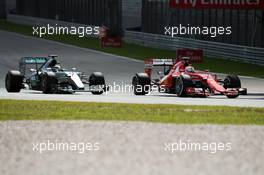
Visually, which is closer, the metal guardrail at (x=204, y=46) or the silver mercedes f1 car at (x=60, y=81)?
the silver mercedes f1 car at (x=60, y=81)

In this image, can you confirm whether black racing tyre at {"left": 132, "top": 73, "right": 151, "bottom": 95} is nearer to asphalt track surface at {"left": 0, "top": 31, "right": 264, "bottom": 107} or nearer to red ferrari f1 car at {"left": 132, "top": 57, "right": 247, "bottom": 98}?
red ferrari f1 car at {"left": 132, "top": 57, "right": 247, "bottom": 98}

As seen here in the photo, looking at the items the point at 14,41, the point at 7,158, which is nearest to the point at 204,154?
the point at 7,158

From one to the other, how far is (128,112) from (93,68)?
67.1ft

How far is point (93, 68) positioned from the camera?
4159 centimetres

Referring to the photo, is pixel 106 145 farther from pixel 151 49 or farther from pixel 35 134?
pixel 151 49

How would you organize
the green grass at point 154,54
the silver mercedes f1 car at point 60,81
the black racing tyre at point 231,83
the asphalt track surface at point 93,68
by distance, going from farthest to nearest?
the green grass at point 154,54, the silver mercedes f1 car at point 60,81, the black racing tyre at point 231,83, the asphalt track surface at point 93,68

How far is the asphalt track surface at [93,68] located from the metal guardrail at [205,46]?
4120 mm

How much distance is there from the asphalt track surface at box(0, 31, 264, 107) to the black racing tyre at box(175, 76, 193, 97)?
293 mm

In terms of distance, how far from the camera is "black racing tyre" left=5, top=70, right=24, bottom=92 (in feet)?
92.4

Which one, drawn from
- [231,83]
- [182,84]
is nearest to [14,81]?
[182,84]

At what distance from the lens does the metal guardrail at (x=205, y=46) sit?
4438cm

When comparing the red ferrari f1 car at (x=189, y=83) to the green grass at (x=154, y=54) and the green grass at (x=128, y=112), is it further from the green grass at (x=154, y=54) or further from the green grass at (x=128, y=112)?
the green grass at (x=154, y=54)

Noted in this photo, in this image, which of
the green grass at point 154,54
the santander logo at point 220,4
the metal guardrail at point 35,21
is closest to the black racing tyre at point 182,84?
the green grass at point 154,54

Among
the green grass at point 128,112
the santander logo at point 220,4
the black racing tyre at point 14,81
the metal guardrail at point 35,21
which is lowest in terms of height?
the metal guardrail at point 35,21
